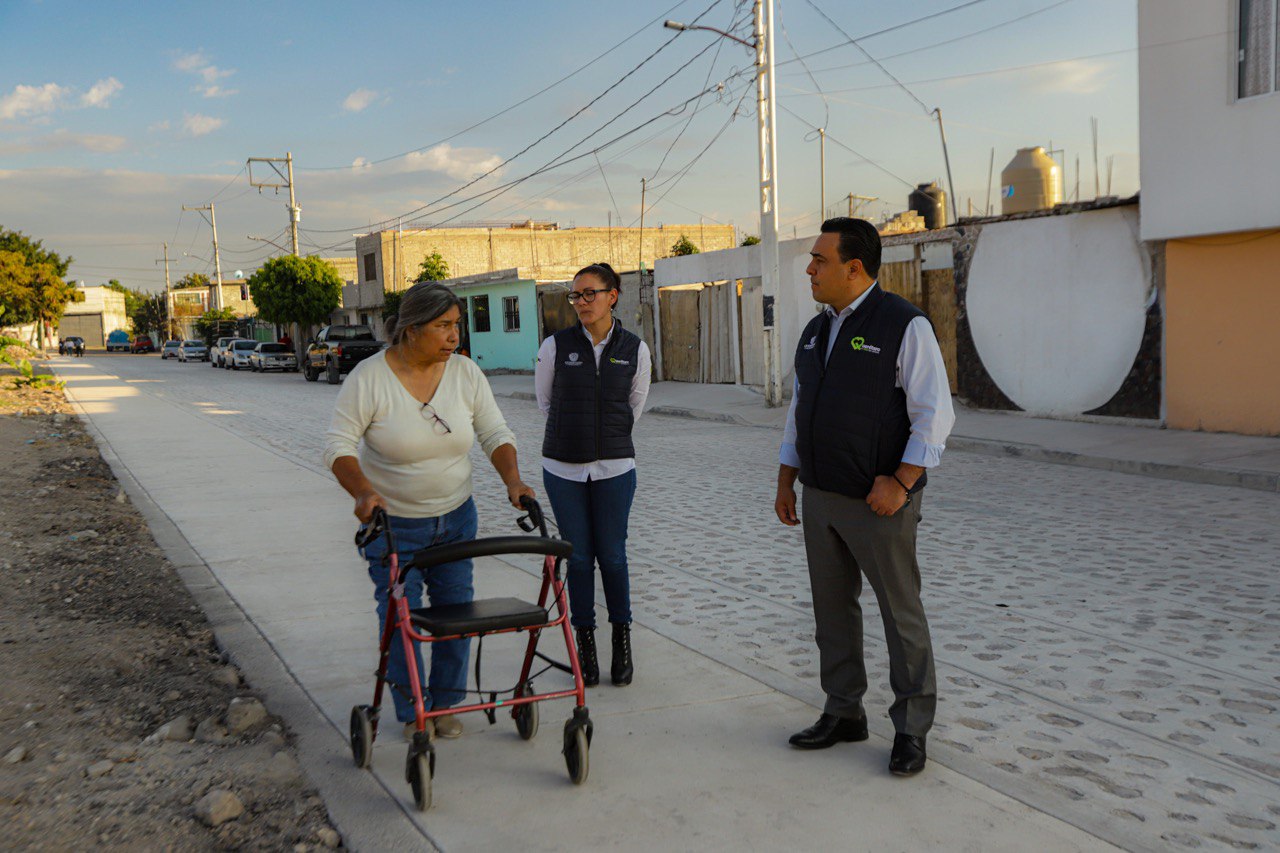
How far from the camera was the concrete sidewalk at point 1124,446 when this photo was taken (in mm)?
11117

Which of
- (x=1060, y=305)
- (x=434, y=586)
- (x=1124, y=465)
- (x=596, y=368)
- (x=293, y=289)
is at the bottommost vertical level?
(x=1124, y=465)

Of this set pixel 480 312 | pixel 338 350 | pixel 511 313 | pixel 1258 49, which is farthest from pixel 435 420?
pixel 480 312

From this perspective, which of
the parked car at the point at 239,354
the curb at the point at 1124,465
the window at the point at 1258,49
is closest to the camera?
the curb at the point at 1124,465

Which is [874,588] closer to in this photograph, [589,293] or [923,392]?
[923,392]

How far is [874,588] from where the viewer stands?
3.98 metres

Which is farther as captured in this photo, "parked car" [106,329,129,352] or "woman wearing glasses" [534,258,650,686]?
"parked car" [106,329,129,352]

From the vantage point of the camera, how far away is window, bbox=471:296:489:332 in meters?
39.8

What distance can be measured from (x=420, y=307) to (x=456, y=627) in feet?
3.85

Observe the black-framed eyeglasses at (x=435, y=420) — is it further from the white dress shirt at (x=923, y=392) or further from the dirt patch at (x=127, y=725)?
the white dress shirt at (x=923, y=392)

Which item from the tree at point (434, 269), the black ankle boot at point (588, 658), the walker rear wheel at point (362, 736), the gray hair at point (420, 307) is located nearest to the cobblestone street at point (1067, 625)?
the black ankle boot at point (588, 658)

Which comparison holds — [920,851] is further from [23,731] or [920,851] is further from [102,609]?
[102,609]

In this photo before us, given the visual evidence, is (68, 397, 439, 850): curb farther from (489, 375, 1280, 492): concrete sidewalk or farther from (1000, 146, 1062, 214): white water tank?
(1000, 146, 1062, 214): white water tank

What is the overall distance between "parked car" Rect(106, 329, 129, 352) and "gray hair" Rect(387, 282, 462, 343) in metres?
115

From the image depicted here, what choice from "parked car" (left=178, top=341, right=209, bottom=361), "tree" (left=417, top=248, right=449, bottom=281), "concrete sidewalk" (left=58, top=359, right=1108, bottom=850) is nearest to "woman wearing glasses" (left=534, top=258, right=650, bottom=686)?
"concrete sidewalk" (left=58, top=359, right=1108, bottom=850)
